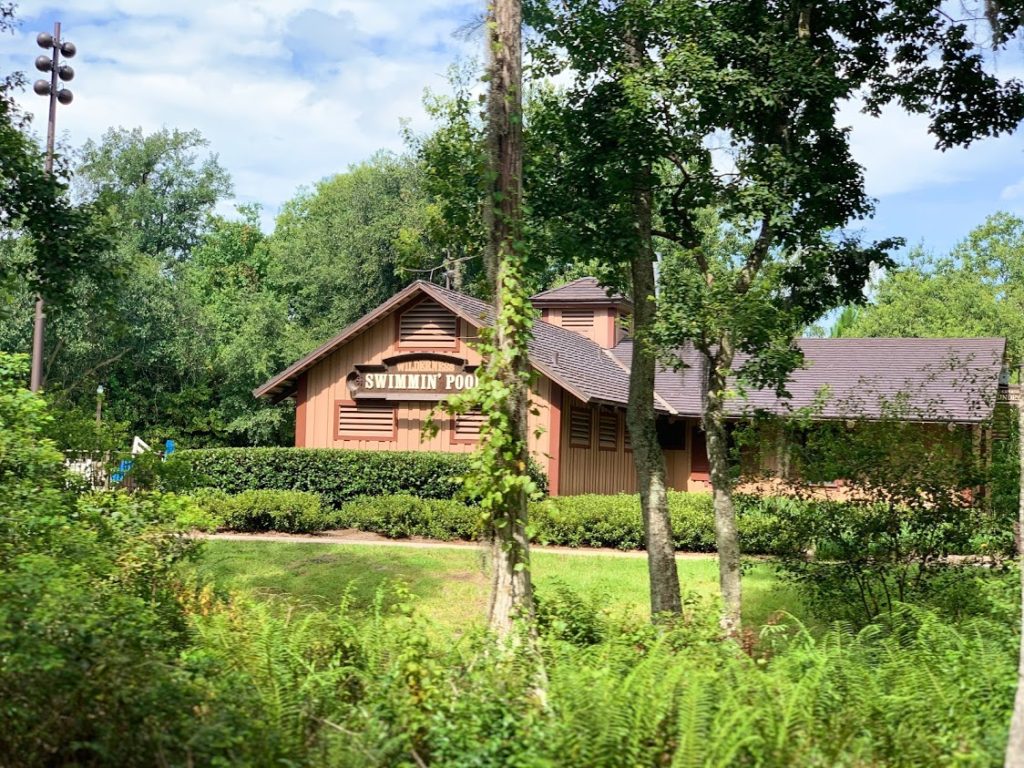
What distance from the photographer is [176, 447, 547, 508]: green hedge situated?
22.3 metres

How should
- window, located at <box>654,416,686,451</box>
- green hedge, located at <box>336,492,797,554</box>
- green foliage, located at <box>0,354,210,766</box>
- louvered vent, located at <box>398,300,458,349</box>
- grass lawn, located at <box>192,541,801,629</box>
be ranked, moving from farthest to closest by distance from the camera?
window, located at <box>654,416,686,451</box>
louvered vent, located at <box>398,300,458,349</box>
green hedge, located at <box>336,492,797,554</box>
grass lawn, located at <box>192,541,801,629</box>
green foliage, located at <box>0,354,210,766</box>

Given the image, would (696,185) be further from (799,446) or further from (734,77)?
(799,446)

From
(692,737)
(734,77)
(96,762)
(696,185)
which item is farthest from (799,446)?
(96,762)

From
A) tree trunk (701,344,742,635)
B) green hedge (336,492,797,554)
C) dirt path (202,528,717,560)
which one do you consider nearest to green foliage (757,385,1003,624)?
tree trunk (701,344,742,635)

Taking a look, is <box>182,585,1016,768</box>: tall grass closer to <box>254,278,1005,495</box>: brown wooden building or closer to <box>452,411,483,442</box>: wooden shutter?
<box>254,278,1005,495</box>: brown wooden building

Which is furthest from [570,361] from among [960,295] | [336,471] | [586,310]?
[960,295]

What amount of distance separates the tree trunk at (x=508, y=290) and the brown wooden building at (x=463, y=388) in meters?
14.4

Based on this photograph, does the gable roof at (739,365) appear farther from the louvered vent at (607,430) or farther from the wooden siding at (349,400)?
the louvered vent at (607,430)

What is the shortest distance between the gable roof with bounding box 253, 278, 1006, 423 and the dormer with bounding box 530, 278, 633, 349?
60 centimetres

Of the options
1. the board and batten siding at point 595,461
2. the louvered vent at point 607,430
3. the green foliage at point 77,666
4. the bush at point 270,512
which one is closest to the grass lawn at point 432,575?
the bush at point 270,512

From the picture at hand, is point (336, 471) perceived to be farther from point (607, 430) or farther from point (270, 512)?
point (607, 430)

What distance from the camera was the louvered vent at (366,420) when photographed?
25.8 metres

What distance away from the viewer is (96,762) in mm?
4664

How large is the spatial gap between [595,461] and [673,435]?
3579 millimetres
